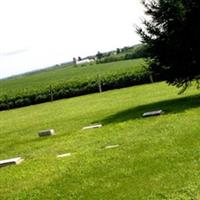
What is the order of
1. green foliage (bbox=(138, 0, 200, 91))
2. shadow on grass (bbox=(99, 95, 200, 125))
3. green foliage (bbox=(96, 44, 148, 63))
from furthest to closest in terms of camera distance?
green foliage (bbox=(96, 44, 148, 63)), green foliage (bbox=(138, 0, 200, 91)), shadow on grass (bbox=(99, 95, 200, 125))

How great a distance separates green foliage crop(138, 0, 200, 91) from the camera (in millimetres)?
17578

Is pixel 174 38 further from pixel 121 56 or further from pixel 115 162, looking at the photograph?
pixel 121 56

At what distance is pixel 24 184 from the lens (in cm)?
970

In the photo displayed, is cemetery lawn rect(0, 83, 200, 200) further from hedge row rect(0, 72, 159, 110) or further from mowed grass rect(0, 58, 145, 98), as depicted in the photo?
hedge row rect(0, 72, 159, 110)

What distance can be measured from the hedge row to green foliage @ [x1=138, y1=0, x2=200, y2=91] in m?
17.1

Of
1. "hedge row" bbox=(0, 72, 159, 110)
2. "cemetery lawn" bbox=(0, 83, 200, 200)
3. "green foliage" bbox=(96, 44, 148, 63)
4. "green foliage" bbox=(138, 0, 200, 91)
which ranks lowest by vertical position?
"green foliage" bbox=(96, 44, 148, 63)

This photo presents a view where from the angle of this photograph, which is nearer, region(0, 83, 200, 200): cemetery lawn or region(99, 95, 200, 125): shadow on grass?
region(0, 83, 200, 200): cemetery lawn

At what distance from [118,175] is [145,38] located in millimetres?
9892

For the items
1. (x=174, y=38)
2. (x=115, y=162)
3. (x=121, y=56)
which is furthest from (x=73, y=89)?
(x=121, y=56)

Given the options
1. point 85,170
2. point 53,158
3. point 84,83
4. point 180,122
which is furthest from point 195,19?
point 84,83

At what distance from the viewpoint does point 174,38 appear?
58.3 feet

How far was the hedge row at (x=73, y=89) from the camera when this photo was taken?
36.0 m

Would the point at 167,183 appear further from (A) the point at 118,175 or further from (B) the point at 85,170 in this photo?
(B) the point at 85,170

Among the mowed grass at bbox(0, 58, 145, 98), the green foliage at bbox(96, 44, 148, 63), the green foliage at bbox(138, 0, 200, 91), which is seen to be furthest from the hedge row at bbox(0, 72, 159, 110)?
the green foliage at bbox(96, 44, 148, 63)
